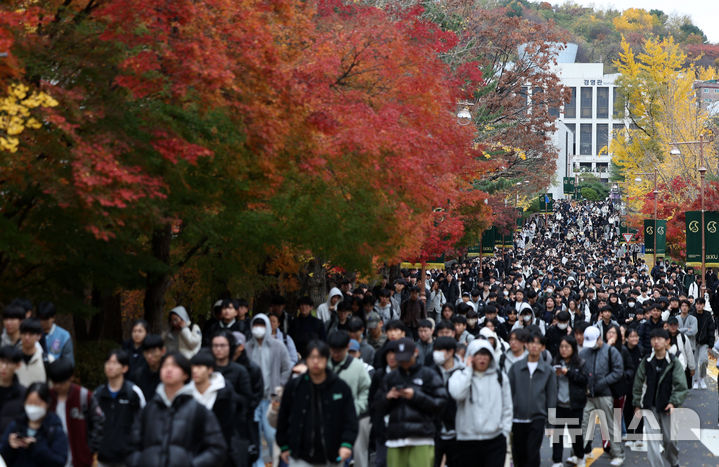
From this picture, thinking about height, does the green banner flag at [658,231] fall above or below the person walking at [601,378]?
above

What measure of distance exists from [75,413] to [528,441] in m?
4.53

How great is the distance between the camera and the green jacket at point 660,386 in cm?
1121

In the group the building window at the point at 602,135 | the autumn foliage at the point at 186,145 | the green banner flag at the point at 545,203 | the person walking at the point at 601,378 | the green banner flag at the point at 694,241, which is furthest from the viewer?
the building window at the point at 602,135

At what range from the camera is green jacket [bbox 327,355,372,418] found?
29.1 feet

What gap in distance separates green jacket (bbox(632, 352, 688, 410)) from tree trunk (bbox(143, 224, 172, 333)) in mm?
6698

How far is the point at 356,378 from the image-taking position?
892cm

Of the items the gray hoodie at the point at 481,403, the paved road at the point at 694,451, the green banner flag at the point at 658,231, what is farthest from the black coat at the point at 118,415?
the green banner flag at the point at 658,231

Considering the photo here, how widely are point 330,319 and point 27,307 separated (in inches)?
A: 227

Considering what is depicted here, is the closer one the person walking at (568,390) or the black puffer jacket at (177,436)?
the black puffer jacket at (177,436)

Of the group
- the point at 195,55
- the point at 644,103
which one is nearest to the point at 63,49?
the point at 195,55

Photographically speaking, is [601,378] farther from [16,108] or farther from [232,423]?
[16,108]

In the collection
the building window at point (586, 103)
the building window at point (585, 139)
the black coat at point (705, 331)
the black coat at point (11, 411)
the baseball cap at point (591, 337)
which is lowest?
the black coat at point (11, 411)

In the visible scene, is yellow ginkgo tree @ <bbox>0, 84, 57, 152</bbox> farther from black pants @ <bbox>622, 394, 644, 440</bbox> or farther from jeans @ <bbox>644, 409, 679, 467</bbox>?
black pants @ <bbox>622, 394, 644, 440</bbox>

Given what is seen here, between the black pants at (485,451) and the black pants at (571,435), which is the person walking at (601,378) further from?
the black pants at (485,451)
